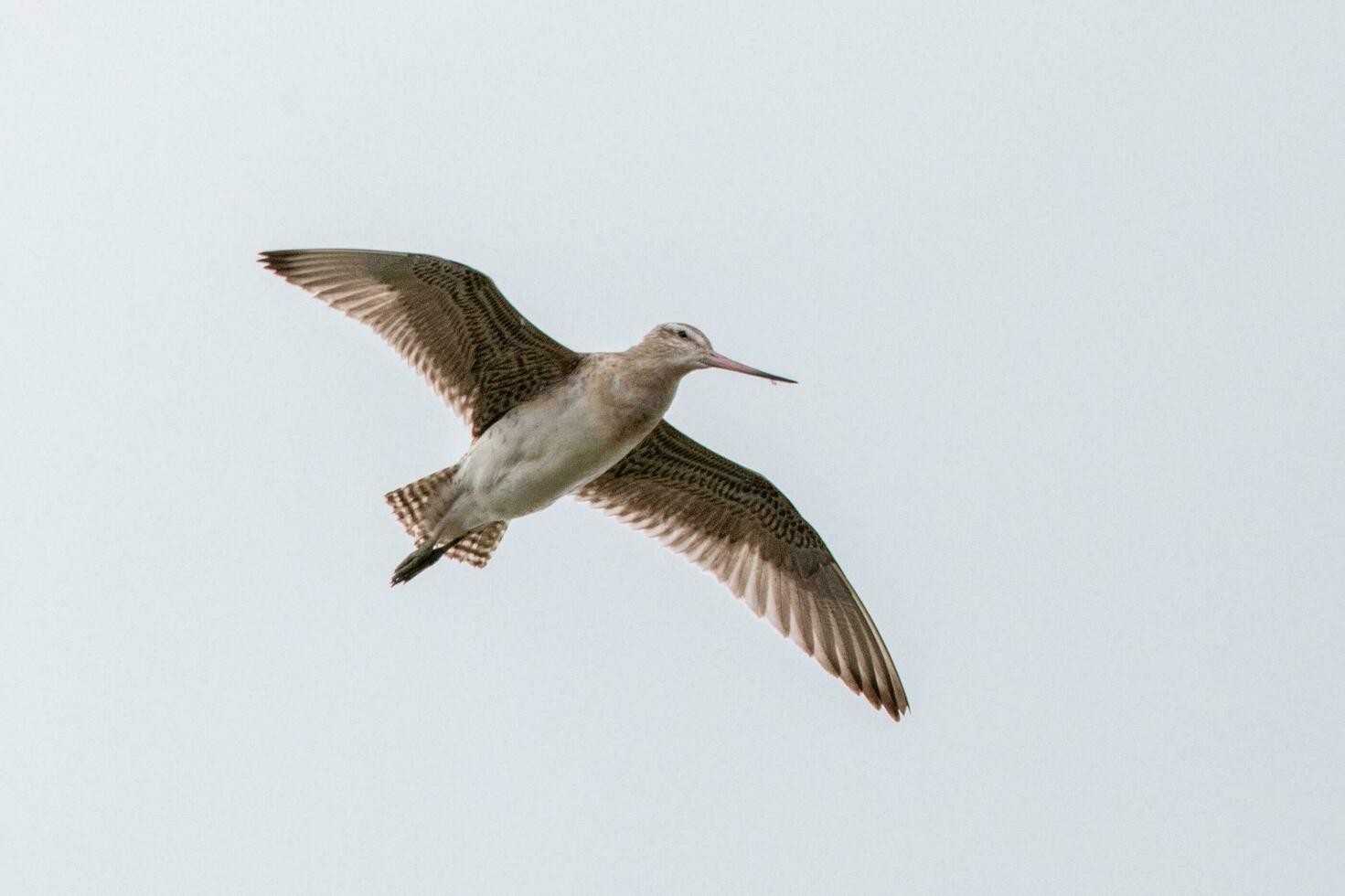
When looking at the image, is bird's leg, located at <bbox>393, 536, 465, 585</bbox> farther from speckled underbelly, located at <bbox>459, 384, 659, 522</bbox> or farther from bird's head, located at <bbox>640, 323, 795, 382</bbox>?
bird's head, located at <bbox>640, 323, 795, 382</bbox>

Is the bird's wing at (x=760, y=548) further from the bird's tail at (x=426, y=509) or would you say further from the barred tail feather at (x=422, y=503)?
the barred tail feather at (x=422, y=503)

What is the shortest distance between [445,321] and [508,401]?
56cm

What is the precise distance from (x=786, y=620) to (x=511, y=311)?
2.71 meters

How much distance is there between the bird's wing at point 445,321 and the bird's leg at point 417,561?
69 cm

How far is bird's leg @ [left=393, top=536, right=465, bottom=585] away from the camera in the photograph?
452 inches

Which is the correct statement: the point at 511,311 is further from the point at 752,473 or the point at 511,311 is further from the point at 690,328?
the point at 752,473

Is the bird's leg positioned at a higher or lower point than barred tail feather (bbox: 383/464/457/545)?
lower

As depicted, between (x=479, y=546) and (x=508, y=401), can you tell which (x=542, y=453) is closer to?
(x=508, y=401)

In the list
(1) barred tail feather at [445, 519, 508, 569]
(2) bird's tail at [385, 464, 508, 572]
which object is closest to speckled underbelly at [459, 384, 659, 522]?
(2) bird's tail at [385, 464, 508, 572]

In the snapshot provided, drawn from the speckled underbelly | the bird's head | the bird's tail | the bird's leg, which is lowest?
the bird's leg

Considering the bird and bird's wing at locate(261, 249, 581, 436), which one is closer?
the bird

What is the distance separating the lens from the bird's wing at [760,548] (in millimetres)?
12242

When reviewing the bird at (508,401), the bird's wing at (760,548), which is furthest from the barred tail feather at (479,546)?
the bird's wing at (760,548)

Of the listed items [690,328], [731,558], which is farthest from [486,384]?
[731,558]
